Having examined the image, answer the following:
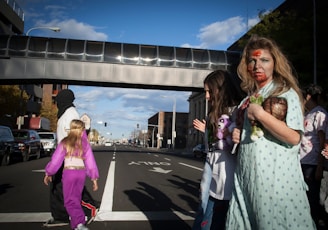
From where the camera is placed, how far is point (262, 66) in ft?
7.02

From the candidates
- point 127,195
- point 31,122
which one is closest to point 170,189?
point 127,195

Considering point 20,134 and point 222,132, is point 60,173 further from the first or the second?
point 20,134

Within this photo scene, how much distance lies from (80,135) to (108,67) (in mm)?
24255

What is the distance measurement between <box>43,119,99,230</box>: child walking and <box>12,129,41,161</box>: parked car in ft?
46.5

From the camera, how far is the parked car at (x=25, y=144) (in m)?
18.1

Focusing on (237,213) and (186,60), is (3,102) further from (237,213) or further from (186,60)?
(237,213)

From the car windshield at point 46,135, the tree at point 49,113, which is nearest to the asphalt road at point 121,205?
the car windshield at point 46,135

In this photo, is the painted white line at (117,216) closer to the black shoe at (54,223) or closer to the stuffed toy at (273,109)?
the black shoe at (54,223)

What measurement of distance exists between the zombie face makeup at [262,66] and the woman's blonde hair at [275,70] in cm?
3

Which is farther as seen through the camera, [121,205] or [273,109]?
[121,205]

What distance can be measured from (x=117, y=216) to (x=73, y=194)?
1.56 meters

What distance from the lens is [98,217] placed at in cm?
589

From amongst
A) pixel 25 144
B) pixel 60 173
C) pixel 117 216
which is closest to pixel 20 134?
pixel 25 144

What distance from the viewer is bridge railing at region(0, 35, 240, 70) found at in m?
27.6
